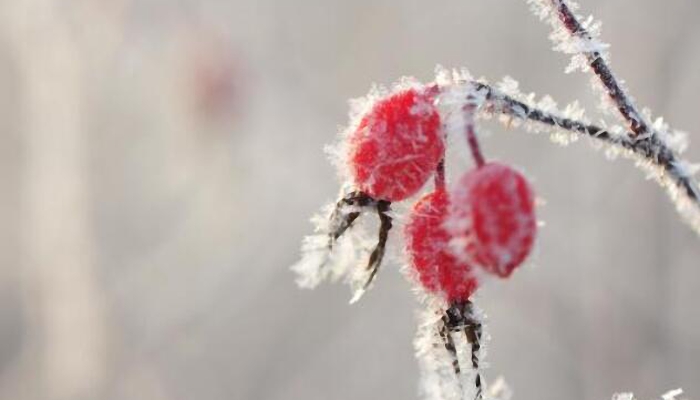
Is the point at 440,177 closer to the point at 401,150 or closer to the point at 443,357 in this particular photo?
the point at 401,150

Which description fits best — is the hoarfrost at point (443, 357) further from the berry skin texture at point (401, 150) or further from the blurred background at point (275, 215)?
the blurred background at point (275, 215)

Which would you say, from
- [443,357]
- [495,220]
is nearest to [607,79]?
[495,220]

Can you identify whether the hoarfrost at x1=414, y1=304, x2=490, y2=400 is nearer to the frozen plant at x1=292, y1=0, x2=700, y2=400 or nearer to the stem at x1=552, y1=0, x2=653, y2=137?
the frozen plant at x1=292, y1=0, x2=700, y2=400

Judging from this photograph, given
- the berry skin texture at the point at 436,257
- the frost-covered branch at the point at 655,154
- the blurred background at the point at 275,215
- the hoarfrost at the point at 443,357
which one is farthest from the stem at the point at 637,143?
the blurred background at the point at 275,215

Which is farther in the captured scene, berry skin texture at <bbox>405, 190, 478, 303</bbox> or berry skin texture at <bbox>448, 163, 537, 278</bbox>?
berry skin texture at <bbox>405, 190, 478, 303</bbox>

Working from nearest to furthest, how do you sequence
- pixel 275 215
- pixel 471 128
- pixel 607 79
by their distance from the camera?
pixel 471 128 < pixel 607 79 < pixel 275 215

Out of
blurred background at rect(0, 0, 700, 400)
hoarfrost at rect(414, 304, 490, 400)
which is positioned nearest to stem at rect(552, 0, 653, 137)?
hoarfrost at rect(414, 304, 490, 400)

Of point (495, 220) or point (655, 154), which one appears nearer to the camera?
point (495, 220)

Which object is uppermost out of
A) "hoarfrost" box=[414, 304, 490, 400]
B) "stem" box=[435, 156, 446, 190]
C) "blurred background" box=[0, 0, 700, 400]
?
"blurred background" box=[0, 0, 700, 400]

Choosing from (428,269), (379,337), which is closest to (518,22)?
(379,337)
